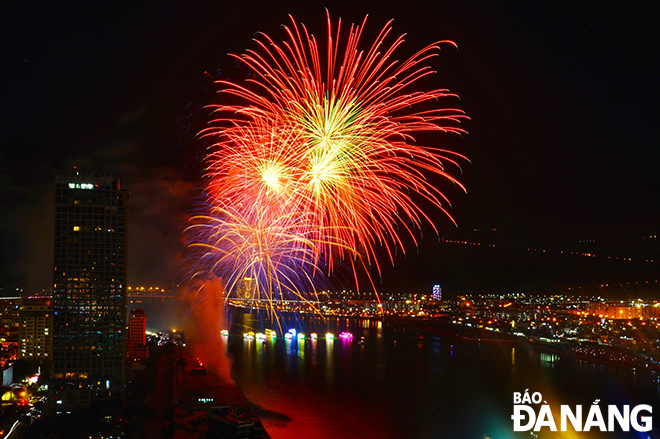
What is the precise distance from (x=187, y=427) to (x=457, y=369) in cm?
808

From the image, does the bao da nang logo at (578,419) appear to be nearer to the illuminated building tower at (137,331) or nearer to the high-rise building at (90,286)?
the high-rise building at (90,286)

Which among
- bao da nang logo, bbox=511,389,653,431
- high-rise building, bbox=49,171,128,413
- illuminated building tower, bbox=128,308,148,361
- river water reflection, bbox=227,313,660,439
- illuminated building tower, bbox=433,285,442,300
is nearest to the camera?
bao da nang logo, bbox=511,389,653,431

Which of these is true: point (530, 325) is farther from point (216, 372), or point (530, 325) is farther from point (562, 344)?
point (216, 372)

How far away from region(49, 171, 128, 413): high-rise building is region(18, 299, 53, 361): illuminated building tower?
4473 mm

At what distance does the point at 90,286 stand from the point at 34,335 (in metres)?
5.17

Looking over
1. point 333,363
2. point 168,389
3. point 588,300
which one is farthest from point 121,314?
point 588,300

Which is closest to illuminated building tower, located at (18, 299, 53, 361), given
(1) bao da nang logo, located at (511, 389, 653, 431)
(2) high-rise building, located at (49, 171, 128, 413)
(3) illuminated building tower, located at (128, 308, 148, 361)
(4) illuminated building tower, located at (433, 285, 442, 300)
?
(3) illuminated building tower, located at (128, 308, 148, 361)

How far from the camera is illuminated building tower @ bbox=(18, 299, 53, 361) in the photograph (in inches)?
492

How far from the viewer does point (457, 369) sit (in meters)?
13.6

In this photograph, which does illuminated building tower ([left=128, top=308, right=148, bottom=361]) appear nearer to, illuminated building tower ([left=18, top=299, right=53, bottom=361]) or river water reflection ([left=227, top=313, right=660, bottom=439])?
illuminated building tower ([left=18, top=299, right=53, bottom=361])

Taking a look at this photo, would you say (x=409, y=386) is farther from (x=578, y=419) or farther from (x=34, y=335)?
(x=34, y=335)

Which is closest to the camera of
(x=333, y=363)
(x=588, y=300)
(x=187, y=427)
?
(x=187, y=427)

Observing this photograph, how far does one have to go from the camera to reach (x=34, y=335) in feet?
41.4

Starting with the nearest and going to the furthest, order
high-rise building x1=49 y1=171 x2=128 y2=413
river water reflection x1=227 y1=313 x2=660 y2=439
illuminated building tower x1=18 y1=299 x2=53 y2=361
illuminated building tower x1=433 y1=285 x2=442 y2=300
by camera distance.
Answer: river water reflection x1=227 y1=313 x2=660 y2=439 → high-rise building x1=49 y1=171 x2=128 y2=413 → illuminated building tower x1=18 y1=299 x2=53 y2=361 → illuminated building tower x1=433 y1=285 x2=442 y2=300
